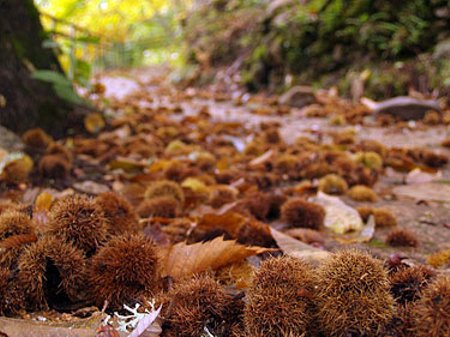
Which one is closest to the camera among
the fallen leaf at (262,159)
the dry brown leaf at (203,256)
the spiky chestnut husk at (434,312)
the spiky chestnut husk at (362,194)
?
the spiky chestnut husk at (434,312)

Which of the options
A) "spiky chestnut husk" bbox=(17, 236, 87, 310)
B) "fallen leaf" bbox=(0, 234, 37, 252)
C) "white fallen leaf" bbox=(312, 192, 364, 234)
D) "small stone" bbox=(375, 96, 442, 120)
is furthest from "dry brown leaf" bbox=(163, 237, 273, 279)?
"small stone" bbox=(375, 96, 442, 120)

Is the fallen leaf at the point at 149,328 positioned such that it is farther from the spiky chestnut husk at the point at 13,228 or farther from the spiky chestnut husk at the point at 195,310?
the spiky chestnut husk at the point at 13,228

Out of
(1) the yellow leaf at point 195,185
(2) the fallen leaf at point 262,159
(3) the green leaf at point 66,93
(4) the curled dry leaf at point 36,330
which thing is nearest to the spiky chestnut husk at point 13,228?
(4) the curled dry leaf at point 36,330

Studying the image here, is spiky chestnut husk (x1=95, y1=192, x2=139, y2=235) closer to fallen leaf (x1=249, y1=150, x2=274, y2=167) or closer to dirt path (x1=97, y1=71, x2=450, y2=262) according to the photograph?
dirt path (x1=97, y1=71, x2=450, y2=262)

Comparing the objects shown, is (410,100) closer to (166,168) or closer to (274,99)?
(274,99)

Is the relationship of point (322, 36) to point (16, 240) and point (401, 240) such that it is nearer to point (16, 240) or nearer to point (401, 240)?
point (401, 240)

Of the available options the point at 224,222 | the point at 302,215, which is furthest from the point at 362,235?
the point at 224,222

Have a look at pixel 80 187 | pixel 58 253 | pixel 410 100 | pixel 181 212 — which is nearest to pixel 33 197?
pixel 80 187
